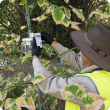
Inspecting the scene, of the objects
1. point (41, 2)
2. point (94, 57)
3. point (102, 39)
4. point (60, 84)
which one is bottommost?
point (60, 84)

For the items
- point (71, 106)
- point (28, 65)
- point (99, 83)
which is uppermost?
point (99, 83)

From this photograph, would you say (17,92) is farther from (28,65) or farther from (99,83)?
(28,65)

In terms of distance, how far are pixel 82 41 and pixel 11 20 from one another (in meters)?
2.38

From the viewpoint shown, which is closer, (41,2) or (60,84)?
(60,84)

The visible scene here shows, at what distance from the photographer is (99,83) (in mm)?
599

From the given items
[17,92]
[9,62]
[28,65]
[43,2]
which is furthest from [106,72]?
[28,65]

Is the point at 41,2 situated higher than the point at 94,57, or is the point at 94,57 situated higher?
the point at 41,2

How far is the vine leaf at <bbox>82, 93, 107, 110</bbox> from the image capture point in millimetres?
427

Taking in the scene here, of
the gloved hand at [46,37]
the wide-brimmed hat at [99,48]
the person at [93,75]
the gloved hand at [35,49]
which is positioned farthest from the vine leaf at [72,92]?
the gloved hand at [46,37]

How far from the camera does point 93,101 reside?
17.2 inches

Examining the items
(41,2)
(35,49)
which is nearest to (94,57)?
(35,49)

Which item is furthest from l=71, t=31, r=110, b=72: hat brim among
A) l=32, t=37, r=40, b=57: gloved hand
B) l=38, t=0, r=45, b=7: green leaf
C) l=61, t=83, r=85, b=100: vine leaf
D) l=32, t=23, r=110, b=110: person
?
l=38, t=0, r=45, b=7: green leaf

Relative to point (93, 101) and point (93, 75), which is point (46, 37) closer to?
point (93, 75)

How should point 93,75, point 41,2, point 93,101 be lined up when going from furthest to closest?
1. point 41,2
2. point 93,75
3. point 93,101
